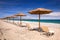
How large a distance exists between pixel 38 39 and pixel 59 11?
93.2 ft

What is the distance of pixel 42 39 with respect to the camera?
452 cm

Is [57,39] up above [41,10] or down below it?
below

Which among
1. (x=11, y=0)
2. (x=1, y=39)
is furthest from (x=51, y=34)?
(x=11, y=0)

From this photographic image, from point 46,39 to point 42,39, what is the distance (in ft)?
0.50

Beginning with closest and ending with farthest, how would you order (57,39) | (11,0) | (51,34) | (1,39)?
(1,39)
(57,39)
(51,34)
(11,0)

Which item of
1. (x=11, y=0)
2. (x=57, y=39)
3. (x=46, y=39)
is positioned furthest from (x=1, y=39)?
(x=11, y=0)

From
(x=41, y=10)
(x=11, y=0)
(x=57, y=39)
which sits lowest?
(x=57, y=39)

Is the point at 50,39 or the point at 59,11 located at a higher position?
the point at 59,11

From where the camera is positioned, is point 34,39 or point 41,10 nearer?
point 34,39

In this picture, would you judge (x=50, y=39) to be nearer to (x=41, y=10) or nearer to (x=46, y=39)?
(x=46, y=39)

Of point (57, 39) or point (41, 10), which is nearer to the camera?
point (57, 39)

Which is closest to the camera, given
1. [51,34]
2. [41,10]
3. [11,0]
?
[51,34]

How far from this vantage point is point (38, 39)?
4.48 m

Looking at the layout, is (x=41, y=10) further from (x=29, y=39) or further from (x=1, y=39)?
(x=1, y=39)
